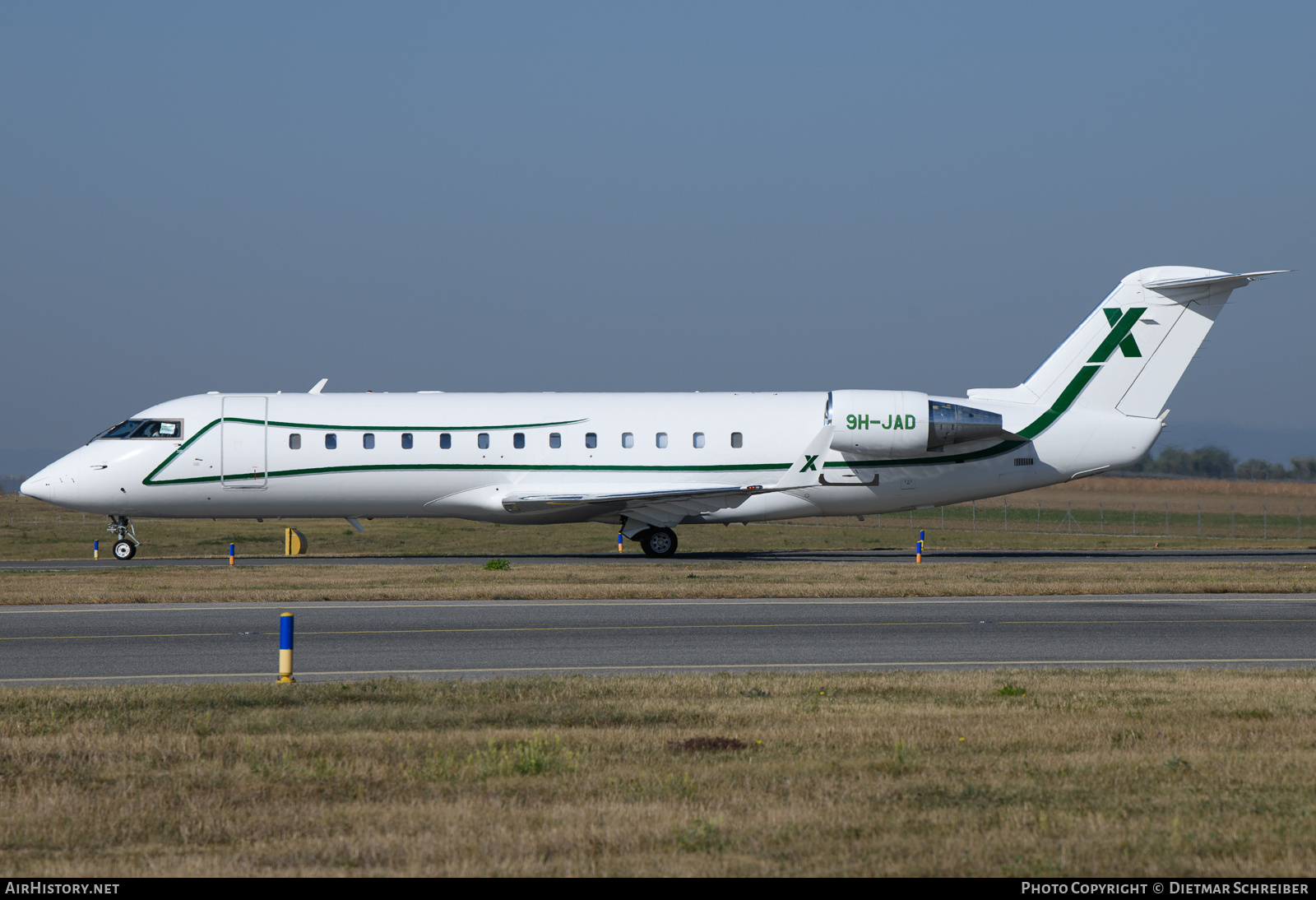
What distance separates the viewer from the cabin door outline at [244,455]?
99.7 ft

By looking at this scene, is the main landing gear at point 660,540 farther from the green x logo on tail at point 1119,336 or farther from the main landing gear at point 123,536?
the main landing gear at point 123,536

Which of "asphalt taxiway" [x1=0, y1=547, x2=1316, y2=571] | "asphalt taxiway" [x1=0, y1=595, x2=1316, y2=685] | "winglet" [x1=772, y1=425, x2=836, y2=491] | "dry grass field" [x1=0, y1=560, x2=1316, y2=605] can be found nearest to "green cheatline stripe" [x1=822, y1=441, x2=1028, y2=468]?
"winglet" [x1=772, y1=425, x2=836, y2=491]

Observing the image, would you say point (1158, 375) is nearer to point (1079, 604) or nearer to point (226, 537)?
point (1079, 604)

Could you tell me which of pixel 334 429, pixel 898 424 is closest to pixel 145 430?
pixel 334 429

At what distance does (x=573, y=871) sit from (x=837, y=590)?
15730 mm

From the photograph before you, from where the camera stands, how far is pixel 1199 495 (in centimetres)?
7125

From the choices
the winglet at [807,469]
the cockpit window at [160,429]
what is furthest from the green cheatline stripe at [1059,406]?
the cockpit window at [160,429]

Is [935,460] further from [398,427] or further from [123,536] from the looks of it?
[123,536]

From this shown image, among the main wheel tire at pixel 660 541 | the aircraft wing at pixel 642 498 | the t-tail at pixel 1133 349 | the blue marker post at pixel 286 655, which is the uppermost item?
the t-tail at pixel 1133 349

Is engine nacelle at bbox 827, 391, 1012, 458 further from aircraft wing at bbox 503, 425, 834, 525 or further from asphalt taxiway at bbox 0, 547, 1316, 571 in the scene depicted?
asphalt taxiway at bbox 0, 547, 1316, 571

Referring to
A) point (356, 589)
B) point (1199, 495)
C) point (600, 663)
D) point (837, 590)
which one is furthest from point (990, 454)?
point (1199, 495)

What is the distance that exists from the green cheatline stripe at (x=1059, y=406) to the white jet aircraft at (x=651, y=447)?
0.14 ft

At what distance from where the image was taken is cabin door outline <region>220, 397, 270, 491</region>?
99.7 ft

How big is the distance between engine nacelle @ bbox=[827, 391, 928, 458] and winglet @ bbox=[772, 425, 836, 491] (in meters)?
0.50
